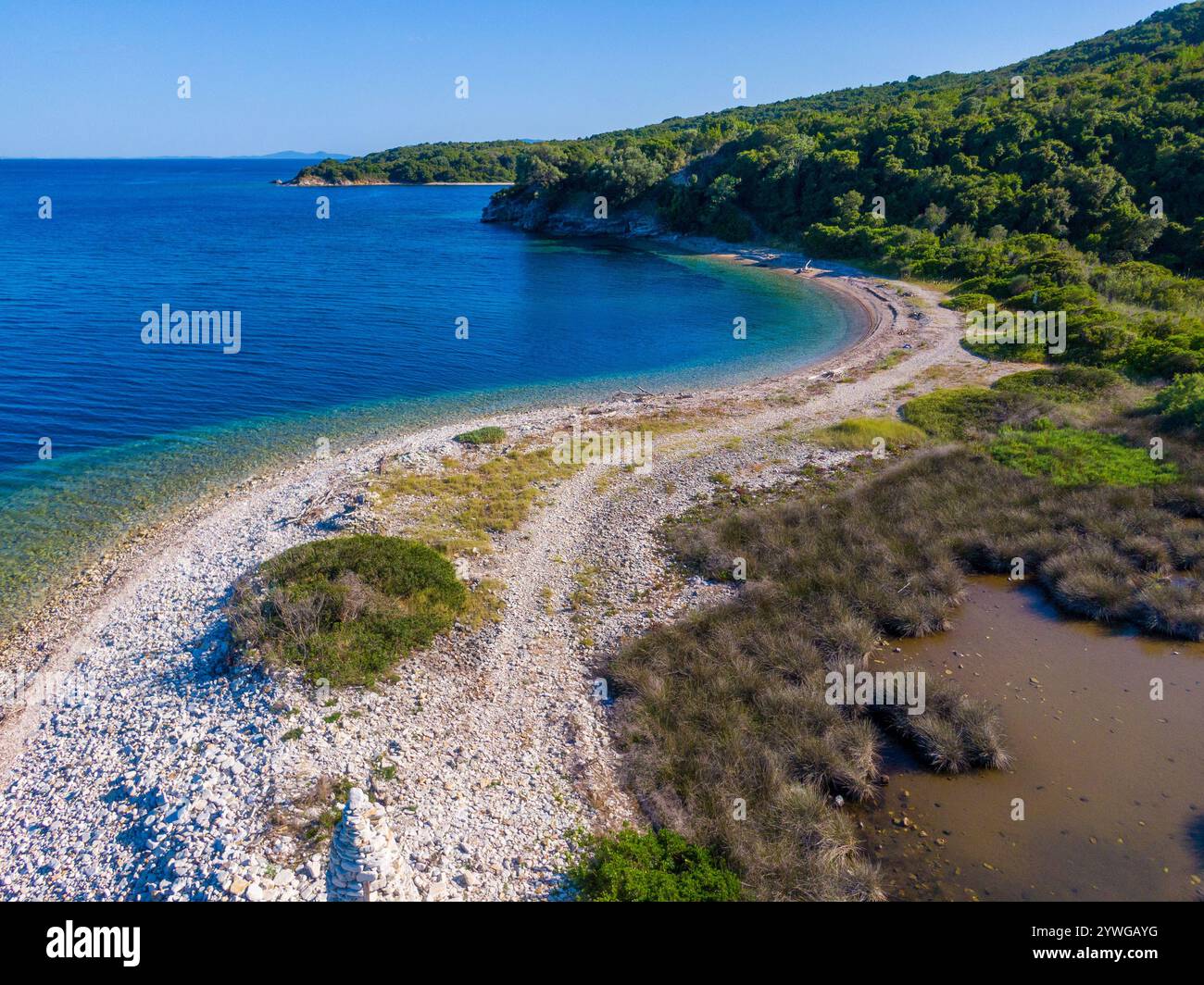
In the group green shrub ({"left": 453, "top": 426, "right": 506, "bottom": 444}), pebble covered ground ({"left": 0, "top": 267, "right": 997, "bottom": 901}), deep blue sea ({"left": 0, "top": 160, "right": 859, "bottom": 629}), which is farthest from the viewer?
green shrub ({"left": 453, "top": 426, "right": 506, "bottom": 444})

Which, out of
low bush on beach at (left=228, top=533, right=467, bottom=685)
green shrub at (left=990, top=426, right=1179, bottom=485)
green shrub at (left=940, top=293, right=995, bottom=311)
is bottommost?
low bush on beach at (left=228, top=533, right=467, bottom=685)

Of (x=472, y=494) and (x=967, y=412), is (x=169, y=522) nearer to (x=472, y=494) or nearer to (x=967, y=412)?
(x=472, y=494)

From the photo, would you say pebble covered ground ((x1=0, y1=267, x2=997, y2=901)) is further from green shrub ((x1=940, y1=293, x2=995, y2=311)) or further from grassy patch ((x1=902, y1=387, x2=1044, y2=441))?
green shrub ((x1=940, y1=293, x2=995, y2=311))

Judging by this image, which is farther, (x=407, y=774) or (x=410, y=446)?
(x=410, y=446)

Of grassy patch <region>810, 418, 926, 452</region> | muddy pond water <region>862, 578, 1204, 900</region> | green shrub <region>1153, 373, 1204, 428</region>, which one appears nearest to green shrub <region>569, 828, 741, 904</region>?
muddy pond water <region>862, 578, 1204, 900</region>

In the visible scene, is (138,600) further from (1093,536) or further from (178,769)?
(1093,536)

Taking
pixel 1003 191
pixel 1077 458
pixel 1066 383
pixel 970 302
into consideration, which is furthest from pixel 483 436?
pixel 1003 191

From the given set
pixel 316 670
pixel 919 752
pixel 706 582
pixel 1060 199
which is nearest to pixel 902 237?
pixel 1060 199
